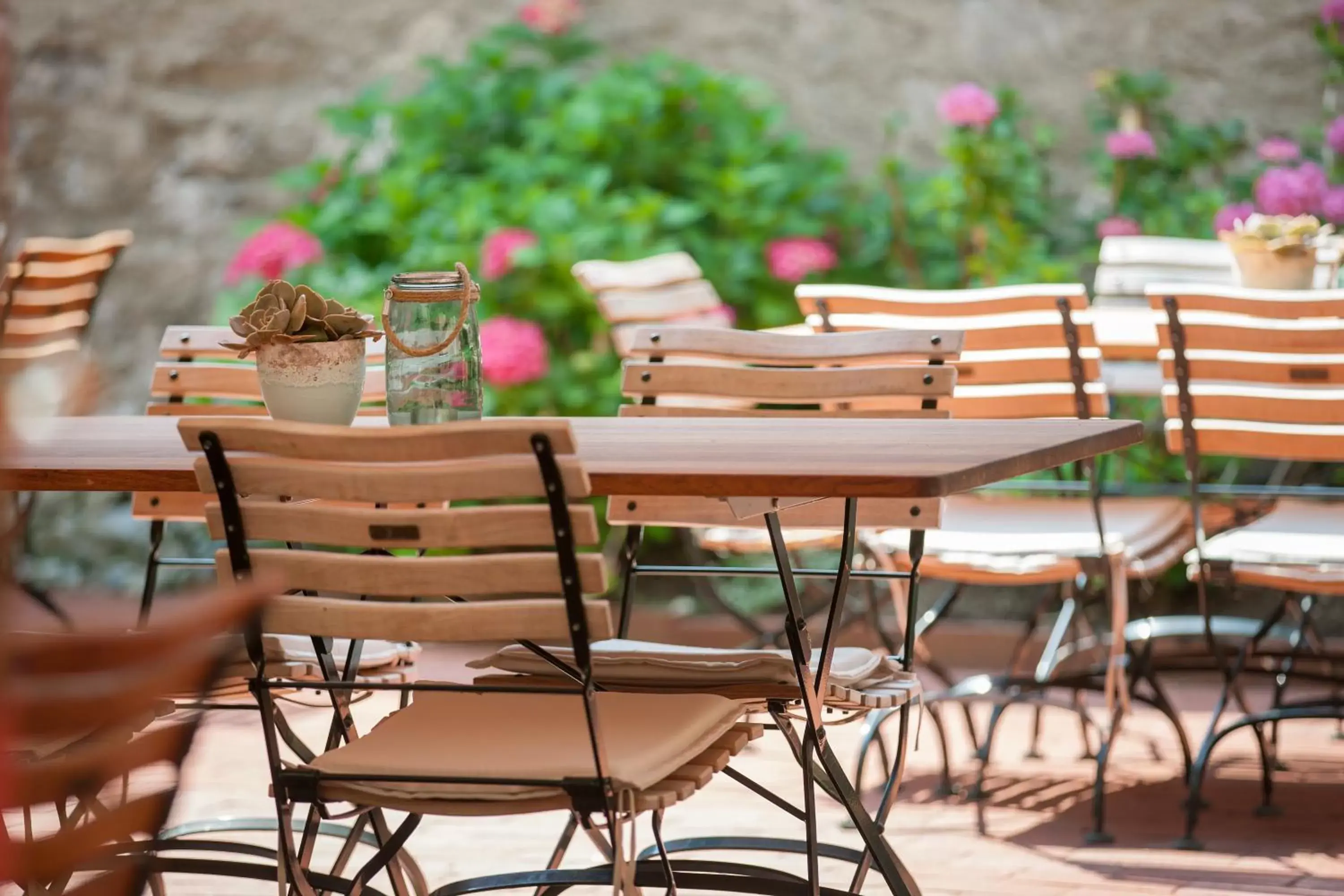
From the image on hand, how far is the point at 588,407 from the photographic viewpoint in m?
5.57

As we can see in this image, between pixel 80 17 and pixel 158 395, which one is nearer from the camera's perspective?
pixel 158 395

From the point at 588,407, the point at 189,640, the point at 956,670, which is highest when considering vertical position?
the point at 189,640

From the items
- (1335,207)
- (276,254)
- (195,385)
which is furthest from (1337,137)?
(195,385)

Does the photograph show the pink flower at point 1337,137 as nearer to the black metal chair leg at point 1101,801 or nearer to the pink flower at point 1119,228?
the pink flower at point 1119,228

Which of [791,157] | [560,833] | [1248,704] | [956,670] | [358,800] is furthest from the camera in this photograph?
[791,157]

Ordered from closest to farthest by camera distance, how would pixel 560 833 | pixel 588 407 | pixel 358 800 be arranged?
pixel 358 800, pixel 560 833, pixel 588 407

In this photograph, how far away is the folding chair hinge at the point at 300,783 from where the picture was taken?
214cm

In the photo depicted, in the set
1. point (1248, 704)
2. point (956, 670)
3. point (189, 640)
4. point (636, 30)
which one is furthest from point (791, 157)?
point (189, 640)

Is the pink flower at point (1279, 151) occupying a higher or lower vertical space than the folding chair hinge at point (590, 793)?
higher

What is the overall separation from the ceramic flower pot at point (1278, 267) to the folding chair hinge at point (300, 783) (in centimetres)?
275

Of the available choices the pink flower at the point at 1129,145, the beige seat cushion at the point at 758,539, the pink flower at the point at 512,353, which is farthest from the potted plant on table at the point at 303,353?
the pink flower at the point at 1129,145

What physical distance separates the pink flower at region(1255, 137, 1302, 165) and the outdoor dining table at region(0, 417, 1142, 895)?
3129 mm

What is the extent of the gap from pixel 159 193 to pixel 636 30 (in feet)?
6.03

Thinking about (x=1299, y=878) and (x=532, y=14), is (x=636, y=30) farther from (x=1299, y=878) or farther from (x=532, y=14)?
(x=1299, y=878)
